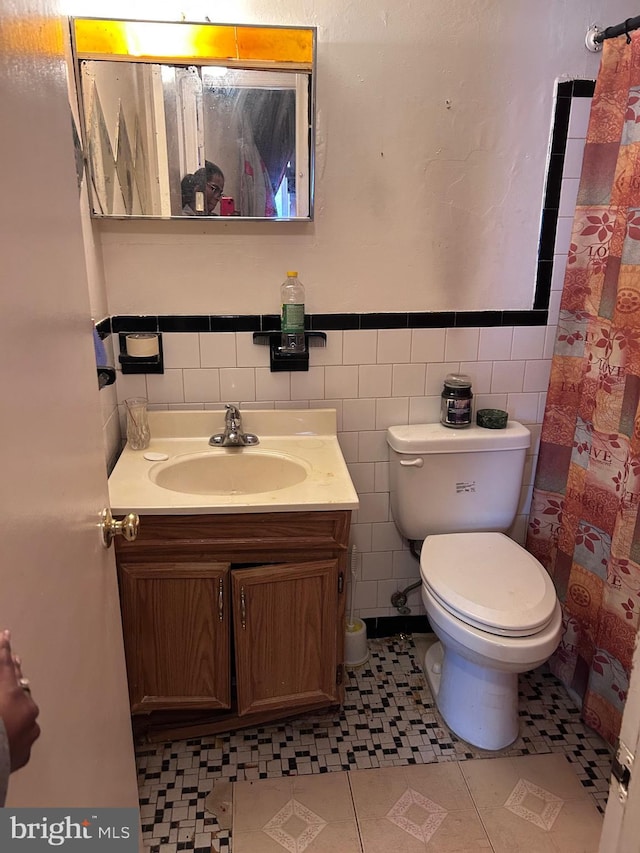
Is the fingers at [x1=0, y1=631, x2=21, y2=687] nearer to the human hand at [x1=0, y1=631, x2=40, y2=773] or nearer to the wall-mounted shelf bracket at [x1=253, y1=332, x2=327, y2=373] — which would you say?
the human hand at [x1=0, y1=631, x2=40, y2=773]

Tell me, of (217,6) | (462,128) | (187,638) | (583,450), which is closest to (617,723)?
(583,450)

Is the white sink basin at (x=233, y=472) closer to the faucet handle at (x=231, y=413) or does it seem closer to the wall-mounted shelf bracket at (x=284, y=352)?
the faucet handle at (x=231, y=413)

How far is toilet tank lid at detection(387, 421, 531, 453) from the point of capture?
199 cm

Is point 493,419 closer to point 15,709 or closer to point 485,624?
point 485,624

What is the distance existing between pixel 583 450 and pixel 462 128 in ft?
3.25

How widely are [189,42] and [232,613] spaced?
148 cm

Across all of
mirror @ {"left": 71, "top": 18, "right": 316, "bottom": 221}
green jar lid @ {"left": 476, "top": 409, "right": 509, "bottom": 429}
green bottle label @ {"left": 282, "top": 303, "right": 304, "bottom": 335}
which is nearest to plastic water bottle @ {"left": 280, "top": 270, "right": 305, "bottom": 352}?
green bottle label @ {"left": 282, "top": 303, "right": 304, "bottom": 335}

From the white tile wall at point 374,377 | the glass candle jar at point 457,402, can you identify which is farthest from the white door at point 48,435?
the glass candle jar at point 457,402

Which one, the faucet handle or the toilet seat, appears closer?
the toilet seat

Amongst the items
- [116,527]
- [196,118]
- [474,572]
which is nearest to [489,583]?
[474,572]

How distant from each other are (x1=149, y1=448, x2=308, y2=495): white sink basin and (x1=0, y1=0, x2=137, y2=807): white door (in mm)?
794

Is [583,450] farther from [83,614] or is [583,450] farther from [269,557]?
[83,614]

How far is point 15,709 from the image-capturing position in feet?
2.03

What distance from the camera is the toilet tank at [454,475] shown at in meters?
2.00
